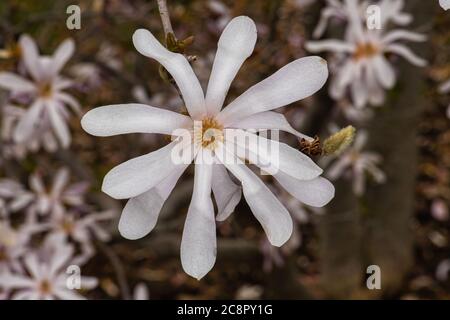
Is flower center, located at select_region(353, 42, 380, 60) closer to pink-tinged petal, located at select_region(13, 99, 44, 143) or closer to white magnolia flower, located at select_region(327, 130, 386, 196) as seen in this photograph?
white magnolia flower, located at select_region(327, 130, 386, 196)

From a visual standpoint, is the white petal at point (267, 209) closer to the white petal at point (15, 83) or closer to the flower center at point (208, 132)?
the flower center at point (208, 132)

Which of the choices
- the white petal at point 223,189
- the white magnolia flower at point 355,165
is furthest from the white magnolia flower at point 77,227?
the white petal at point 223,189

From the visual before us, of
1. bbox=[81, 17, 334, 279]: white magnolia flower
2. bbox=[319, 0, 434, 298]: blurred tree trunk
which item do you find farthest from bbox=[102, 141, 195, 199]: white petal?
bbox=[319, 0, 434, 298]: blurred tree trunk

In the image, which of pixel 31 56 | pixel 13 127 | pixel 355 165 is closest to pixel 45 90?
pixel 31 56

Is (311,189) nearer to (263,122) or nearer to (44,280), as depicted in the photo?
(263,122)

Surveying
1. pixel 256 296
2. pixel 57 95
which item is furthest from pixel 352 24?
pixel 256 296

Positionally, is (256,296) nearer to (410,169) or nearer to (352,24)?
(410,169)
